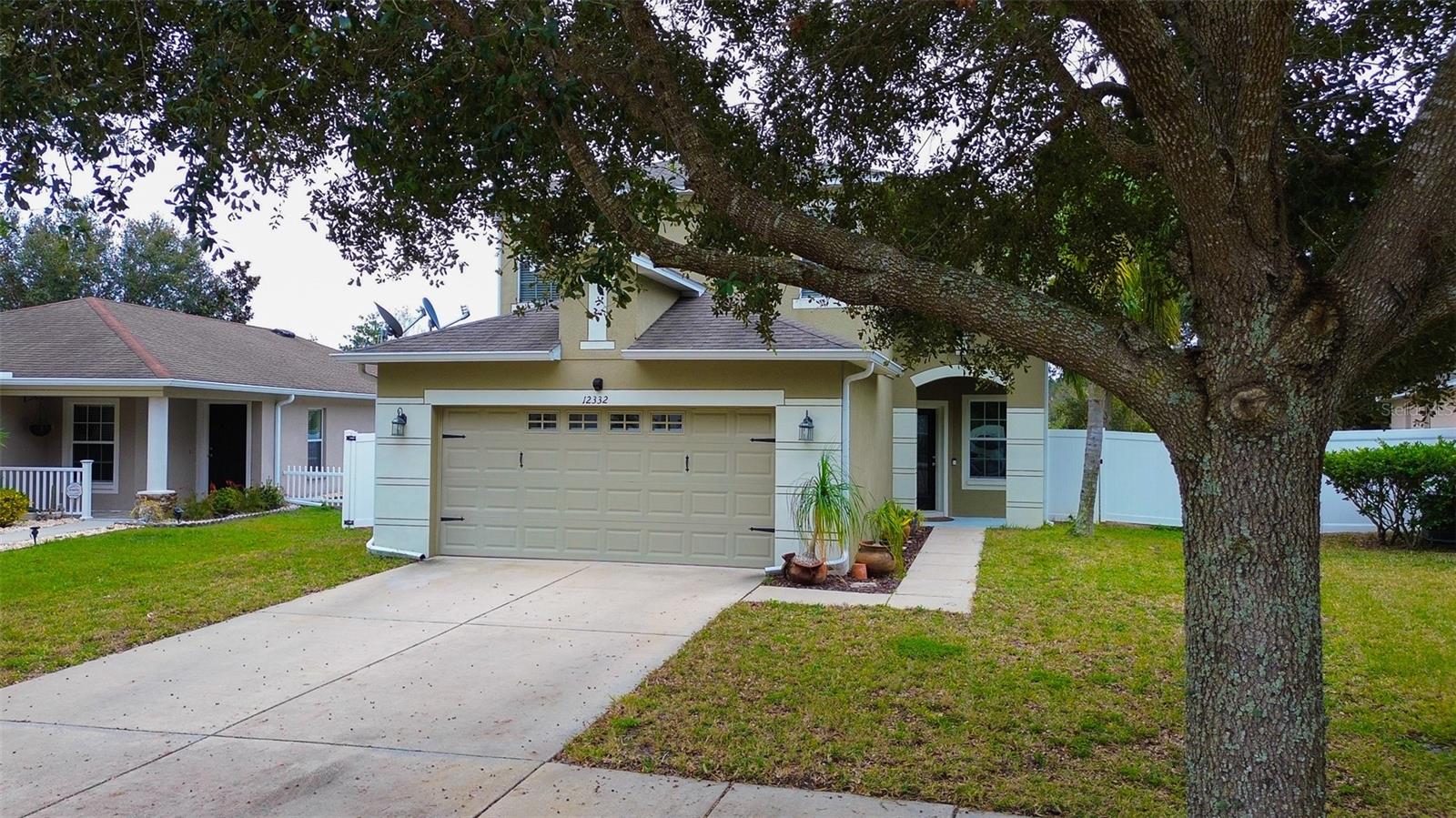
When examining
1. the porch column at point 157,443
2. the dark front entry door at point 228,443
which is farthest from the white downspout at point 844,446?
the dark front entry door at point 228,443

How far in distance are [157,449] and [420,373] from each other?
7118 mm

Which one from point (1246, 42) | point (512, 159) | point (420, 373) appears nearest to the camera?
point (1246, 42)

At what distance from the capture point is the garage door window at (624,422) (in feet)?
38.6

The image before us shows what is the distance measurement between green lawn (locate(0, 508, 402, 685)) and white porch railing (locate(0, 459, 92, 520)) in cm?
225

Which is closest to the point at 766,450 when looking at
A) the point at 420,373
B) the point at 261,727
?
the point at 420,373

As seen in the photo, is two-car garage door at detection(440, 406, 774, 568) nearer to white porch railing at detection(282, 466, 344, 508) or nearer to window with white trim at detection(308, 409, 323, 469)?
white porch railing at detection(282, 466, 344, 508)

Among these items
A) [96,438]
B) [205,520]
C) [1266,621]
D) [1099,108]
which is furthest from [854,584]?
[96,438]

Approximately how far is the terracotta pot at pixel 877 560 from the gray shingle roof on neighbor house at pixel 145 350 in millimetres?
9703

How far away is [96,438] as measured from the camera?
57.6 ft

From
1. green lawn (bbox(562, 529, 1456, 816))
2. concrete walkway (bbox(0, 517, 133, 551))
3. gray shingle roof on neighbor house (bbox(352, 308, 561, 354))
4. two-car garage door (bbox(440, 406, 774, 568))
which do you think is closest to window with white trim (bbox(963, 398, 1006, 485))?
two-car garage door (bbox(440, 406, 774, 568))

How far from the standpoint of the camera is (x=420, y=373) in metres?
12.1

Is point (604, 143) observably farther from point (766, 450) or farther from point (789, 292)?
point (789, 292)

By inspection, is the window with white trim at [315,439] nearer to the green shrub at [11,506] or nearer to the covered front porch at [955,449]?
the green shrub at [11,506]

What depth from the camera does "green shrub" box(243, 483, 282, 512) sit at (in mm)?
17531
